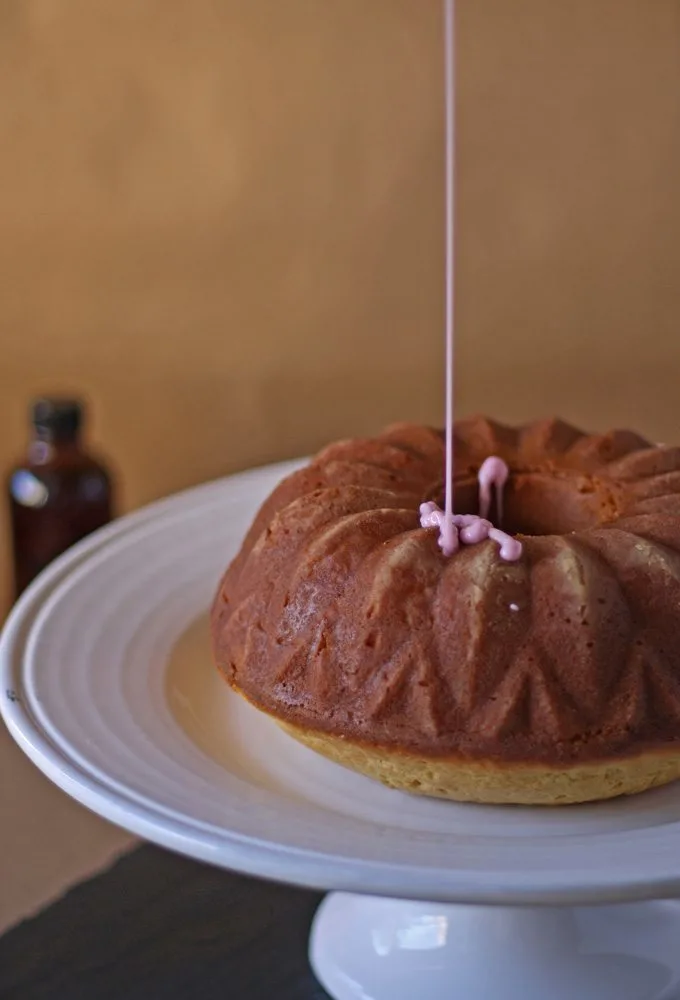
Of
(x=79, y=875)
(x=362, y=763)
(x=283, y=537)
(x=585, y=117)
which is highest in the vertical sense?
(x=585, y=117)

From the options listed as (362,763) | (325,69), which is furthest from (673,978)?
(325,69)

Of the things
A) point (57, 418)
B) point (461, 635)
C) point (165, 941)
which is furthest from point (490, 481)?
point (57, 418)

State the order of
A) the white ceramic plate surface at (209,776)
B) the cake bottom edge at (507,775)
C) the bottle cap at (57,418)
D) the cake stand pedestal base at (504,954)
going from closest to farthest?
1. the white ceramic plate surface at (209,776)
2. the cake bottom edge at (507,775)
3. the cake stand pedestal base at (504,954)
4. the bottle cap at (57,418)

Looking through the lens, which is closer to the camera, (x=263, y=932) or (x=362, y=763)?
(x=362, y=763)

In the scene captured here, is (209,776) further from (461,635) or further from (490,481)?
(490,481)

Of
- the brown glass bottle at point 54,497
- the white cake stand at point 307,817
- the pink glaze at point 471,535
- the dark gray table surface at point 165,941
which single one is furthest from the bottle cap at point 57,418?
the pink glaze at point 471,535

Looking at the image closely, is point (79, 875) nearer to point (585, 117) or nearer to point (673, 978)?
point (673, 978)

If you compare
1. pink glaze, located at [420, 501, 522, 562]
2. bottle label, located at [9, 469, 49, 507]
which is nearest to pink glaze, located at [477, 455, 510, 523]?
pink glaze, located at [420, 501, 522, 562]

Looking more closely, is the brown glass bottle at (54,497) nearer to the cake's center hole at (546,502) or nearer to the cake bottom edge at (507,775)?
the cake's center hole at (546,502)
